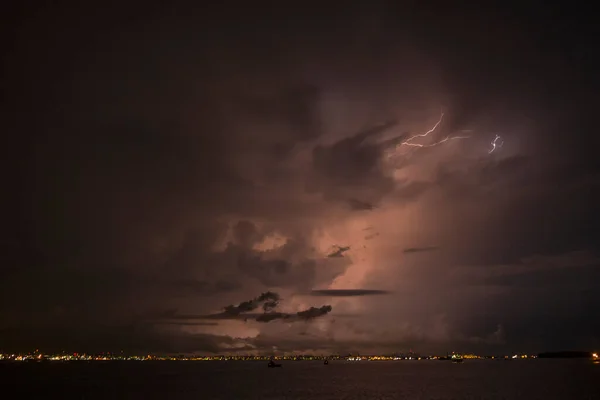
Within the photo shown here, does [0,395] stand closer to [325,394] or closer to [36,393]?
[36,393]

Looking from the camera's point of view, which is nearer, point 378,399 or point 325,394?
point 378,399

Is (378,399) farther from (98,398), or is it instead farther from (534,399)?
(98,398)

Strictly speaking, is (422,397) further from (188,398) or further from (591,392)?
(188,398)

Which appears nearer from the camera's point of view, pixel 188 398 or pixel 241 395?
pixel 188 398

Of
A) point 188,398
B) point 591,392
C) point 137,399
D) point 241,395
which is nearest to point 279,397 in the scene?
point 241,395

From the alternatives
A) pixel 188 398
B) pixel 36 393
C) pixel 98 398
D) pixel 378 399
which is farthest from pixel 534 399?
pixel 36 393

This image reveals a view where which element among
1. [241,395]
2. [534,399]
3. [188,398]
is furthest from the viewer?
[241,395]

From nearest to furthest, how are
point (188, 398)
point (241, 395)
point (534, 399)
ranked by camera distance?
1. point (534, 399)
2. point (188, 398)
3. point (241, 395)
